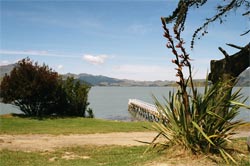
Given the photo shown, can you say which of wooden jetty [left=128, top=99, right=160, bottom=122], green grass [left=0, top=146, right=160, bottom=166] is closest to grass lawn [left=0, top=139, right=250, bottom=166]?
green grass [left=0, top=146, right=160, bottom=166]

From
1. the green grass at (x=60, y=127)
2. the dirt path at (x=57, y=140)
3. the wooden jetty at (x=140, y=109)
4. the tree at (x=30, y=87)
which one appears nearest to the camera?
the dirt path at (x=57, y=140)

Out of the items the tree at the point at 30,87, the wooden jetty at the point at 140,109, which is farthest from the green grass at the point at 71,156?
the wooden jetty at the point at 140,109

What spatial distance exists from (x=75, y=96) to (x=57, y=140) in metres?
13.9

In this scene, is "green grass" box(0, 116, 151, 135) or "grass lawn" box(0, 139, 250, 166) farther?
"green grass" box(0, 116, 151, 135)

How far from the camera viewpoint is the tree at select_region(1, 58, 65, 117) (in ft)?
83.5

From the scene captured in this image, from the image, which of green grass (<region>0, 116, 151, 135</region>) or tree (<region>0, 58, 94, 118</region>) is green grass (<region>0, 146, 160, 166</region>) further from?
tree (<region>0, 58, 94, 118</region>)

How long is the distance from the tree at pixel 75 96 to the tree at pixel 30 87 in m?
1.61

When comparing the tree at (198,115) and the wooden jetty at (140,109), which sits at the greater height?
the tree at (198,115)

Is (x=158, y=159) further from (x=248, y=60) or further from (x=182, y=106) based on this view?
(x=248, y=60)

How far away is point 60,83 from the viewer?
29.2 meters

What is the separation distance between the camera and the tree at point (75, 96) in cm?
2895

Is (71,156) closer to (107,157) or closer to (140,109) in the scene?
(107,157)

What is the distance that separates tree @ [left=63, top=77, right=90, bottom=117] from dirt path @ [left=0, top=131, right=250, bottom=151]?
461 inches

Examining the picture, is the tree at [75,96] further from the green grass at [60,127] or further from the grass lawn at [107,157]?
the grass lawn at [107,157]
